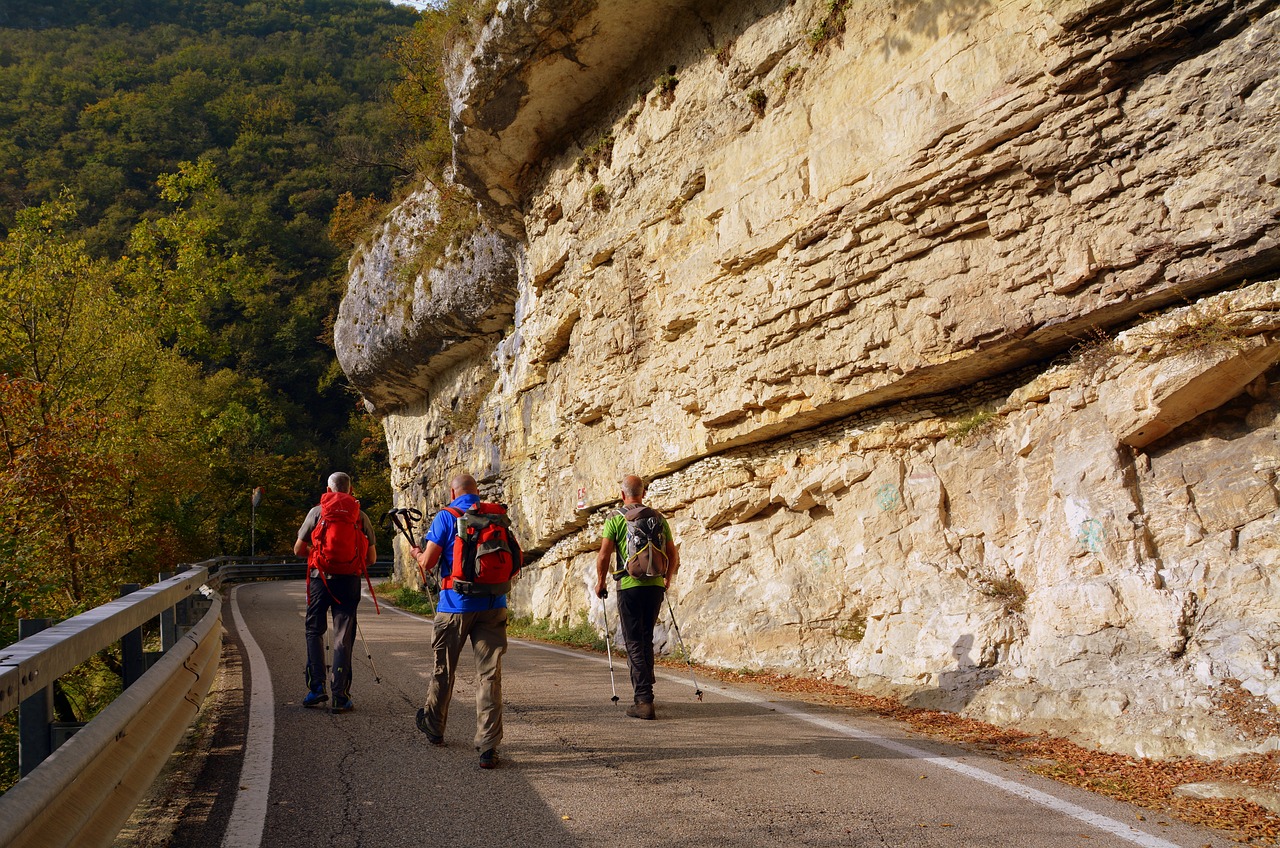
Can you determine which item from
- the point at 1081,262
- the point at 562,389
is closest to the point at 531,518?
the point at 562,389

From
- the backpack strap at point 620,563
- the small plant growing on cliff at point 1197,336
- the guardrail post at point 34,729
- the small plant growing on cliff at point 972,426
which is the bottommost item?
the guardrail post at point 34,729

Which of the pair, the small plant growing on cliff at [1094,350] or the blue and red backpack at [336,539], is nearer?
the blue and red backpack at [336,539]

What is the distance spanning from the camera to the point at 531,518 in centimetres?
1678

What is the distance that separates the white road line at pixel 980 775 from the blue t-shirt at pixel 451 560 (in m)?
2.84

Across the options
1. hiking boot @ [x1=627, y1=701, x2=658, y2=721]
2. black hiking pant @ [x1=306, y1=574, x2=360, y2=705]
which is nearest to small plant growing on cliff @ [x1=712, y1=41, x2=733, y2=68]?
black hiking pant @ [x1=306, y1=574, x2=360, y2=705]

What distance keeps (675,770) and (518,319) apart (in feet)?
47.3

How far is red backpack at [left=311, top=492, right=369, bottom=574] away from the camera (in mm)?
7074

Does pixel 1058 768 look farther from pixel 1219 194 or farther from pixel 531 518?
pixel 531 518

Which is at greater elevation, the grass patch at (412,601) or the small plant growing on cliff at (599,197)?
the small plant growing on cliff at (599,197)

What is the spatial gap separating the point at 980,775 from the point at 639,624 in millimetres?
2971

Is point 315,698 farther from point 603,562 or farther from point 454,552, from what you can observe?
point 603,562

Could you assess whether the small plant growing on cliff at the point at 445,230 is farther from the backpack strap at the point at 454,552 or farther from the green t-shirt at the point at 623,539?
the backpack strap at the point at 454,552

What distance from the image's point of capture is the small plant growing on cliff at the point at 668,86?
42.9 feet

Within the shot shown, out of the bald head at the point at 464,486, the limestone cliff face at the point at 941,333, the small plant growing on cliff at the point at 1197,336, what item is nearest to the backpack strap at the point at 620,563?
the bald head at the point at 464,486
